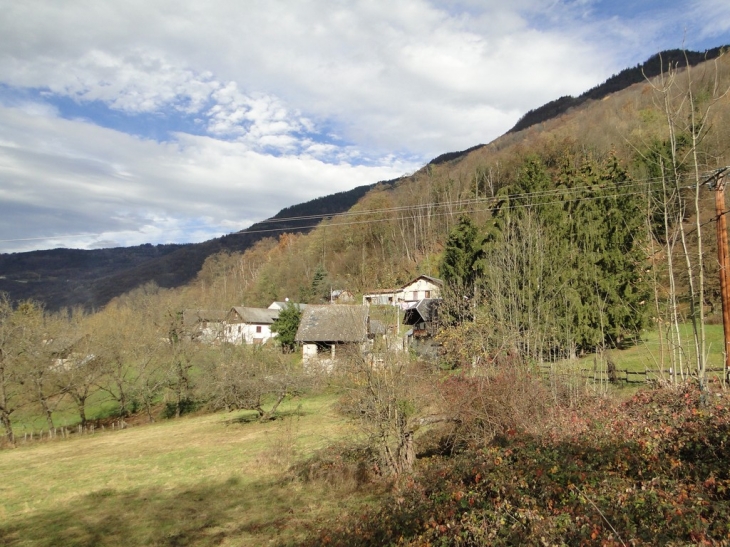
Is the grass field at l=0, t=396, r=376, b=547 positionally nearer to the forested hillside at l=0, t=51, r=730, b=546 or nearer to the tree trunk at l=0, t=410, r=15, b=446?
the forested hillside at l=0, t=51, r=730, b=546

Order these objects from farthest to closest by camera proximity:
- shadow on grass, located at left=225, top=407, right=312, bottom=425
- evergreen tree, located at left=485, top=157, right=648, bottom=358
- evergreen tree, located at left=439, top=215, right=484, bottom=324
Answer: evergreen tree, located at left=439, top=215, right=484, bottom=324, shadow on grass, located at left=225, top=407, right=312, bottom=425, evergreen tree, located at left=485, top=157, right=648, bottom=358

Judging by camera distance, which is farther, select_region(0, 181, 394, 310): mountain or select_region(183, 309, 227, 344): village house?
select_region(0, 181, 394, 310): mountain

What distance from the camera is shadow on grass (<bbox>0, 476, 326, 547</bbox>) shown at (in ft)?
29.3

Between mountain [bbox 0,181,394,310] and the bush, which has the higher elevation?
mountain [bbox 0,181,394,310]

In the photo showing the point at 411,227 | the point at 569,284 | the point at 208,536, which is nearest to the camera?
the point at 208,536

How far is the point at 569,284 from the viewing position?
21.2m

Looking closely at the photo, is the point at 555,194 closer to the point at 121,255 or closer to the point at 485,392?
the point at 485,392

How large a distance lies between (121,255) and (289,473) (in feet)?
485

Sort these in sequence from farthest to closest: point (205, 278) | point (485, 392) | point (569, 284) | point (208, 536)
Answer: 1. point (205, 278)
2. point (569, 284)
3. point (485, 392)
4. point (208, 536)

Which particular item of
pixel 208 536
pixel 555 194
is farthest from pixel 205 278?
pixel 208 536

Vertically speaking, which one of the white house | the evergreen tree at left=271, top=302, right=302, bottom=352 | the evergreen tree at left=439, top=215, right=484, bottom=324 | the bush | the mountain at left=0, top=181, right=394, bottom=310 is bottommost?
the bush

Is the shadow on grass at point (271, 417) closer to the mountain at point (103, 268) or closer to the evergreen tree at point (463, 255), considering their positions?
the evergreen tree at point (463, 255)

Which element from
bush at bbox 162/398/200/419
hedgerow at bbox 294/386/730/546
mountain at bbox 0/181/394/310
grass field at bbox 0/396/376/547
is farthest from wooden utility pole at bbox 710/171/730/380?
mountain at bbox 0/181/394/310

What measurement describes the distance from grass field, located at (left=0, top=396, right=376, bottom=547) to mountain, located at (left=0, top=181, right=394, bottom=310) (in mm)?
60538
